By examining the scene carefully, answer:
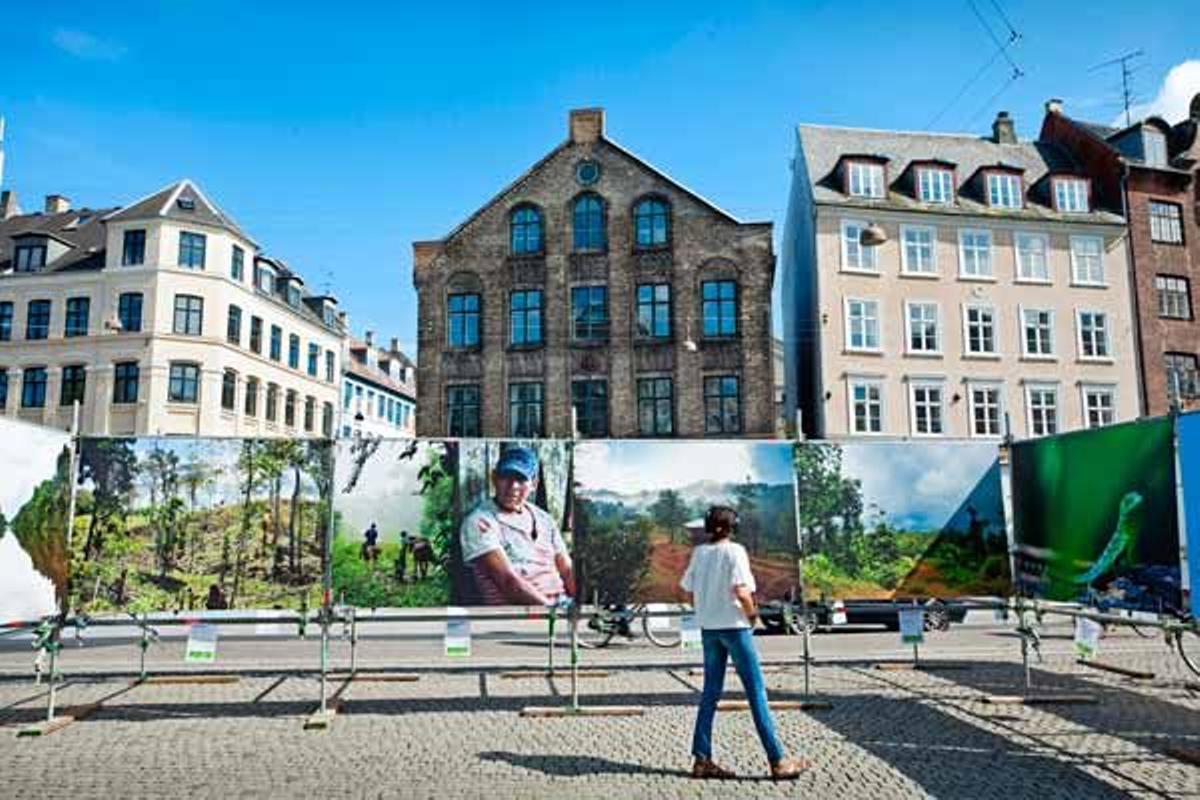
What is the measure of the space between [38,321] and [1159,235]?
48640 mm

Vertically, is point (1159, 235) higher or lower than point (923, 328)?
higher

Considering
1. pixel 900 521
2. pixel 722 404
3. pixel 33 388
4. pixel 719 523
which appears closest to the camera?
pixel 719 523

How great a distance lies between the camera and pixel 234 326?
4281 cm

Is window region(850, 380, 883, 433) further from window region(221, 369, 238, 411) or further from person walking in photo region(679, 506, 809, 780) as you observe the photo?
window region(221, 369, 238, 411)

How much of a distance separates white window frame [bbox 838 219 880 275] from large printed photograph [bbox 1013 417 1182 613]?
22775mm

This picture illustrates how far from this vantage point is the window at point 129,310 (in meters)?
40.5

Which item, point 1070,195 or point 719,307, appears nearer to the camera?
point 719,307

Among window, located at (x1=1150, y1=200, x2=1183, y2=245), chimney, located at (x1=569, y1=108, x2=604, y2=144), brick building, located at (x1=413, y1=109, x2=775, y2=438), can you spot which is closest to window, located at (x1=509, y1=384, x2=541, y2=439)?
brick building, located at (x1=413, y1=109, x2=775, y2=438)

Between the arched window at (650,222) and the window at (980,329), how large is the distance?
11939 mm

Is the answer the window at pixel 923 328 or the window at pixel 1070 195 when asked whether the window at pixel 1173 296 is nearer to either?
the window at pixel 1070 195

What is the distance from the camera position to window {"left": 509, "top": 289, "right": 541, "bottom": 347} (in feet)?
112

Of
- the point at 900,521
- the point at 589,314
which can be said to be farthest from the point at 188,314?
the point at 900,521

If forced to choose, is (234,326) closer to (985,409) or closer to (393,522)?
(985,409)

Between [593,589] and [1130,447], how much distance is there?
6.44 meters
